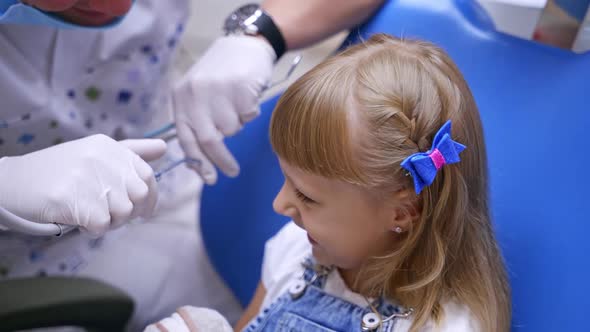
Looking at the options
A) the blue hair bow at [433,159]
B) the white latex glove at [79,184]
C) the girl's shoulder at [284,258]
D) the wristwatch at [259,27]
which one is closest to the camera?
the blue hair bow at [433,159]

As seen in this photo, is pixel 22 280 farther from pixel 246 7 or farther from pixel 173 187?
pixel 246 7

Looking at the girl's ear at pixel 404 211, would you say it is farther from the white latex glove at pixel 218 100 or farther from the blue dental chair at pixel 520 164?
the white latex glove at pixel 218 100

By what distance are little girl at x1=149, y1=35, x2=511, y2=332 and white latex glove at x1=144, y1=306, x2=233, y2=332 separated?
0.09 m

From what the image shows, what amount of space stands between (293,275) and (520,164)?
1.13ft

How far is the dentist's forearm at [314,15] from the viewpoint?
3.59 feet

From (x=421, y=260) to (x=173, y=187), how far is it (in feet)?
2.27

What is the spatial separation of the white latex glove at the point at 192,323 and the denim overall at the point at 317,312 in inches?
2.9

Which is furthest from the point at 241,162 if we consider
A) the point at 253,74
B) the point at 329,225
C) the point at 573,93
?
the point at 573,93

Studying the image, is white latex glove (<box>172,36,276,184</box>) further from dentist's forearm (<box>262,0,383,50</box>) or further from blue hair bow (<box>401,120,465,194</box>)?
blue hair bow (<box>401,120,465,194</box>)

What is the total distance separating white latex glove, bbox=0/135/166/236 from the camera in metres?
0.76

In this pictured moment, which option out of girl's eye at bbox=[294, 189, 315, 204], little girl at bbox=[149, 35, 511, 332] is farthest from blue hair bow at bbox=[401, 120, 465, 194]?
girl's eye at bbox=[294, 189, 315, 204]

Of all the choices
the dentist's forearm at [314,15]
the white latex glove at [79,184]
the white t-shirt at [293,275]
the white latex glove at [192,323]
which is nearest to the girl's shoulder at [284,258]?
the white t-shirt at [293,275]

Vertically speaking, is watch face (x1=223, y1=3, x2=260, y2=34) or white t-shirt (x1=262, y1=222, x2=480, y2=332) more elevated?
watch face (x1=223, y1=3, x2=260, y2=34)

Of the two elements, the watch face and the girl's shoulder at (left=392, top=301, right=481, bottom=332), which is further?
the watch face
